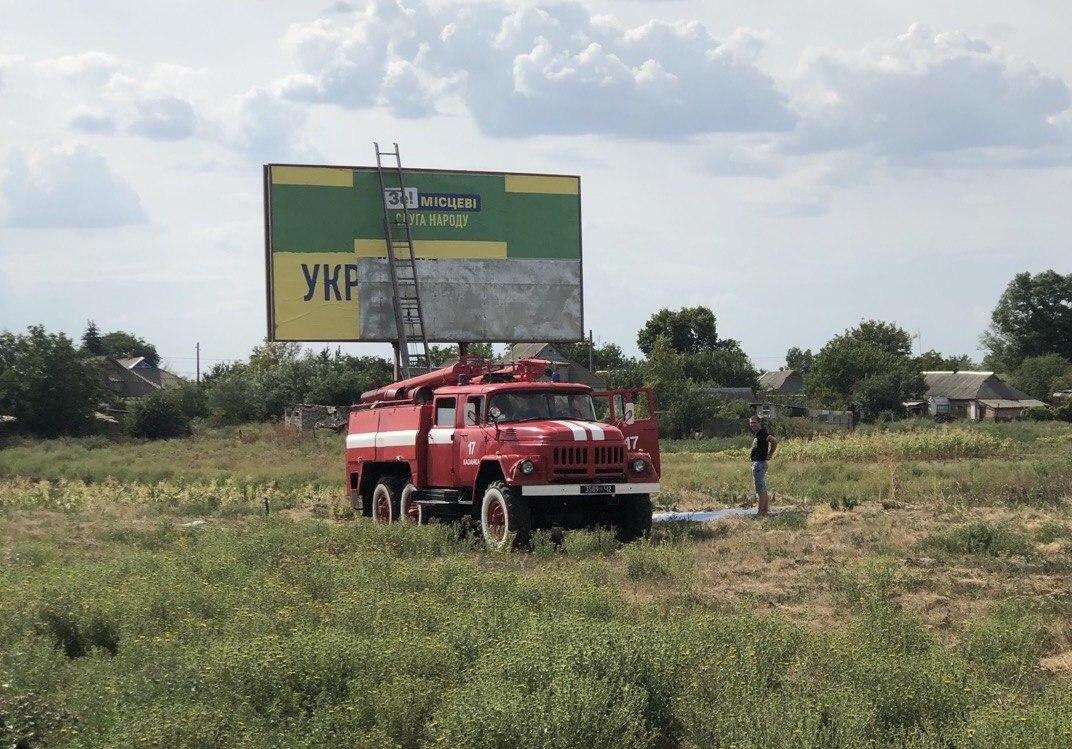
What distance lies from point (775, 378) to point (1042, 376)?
1025 inches

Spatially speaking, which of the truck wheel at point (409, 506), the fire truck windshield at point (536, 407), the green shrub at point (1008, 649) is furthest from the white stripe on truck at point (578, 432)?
the green shrub at point (1008, 649)

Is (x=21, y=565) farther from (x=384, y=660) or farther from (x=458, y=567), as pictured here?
(x=384, y=660)

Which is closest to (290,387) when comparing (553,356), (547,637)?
(553,356)

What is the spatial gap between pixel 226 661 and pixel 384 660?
97 cm

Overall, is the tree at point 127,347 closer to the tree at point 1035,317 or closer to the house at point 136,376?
the house at point 136,376

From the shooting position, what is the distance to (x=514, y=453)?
17281mm

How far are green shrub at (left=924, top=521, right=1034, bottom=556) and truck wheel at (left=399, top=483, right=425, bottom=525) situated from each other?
25.3 feet

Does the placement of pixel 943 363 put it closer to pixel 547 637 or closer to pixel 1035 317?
pixel 1035 317

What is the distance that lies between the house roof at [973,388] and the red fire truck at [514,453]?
72746 millimetres

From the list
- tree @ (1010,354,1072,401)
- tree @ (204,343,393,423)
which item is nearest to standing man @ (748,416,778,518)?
tree @ (204,343,393,423)

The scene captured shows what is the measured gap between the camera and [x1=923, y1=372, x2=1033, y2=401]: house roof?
3511 inches

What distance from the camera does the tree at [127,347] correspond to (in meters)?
129

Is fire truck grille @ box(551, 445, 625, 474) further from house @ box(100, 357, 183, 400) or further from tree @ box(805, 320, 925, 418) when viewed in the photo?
house @ box(100, 357, 183, 400)

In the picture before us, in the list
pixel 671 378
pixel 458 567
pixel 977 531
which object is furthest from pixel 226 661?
pixel 671 378
